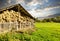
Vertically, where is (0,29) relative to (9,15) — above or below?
below

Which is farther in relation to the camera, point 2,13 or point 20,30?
point 20,30

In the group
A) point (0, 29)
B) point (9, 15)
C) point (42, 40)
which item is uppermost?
point (9, 15)

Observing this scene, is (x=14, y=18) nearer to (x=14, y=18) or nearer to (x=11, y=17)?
(x=14, y=18)

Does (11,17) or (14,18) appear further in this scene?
(14,18)

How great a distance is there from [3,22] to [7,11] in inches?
72.8

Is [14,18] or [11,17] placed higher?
[11,17]

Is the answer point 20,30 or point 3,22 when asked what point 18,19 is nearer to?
point 20,30

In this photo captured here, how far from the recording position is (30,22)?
25.2 m

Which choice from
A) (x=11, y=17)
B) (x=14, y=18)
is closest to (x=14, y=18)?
(x=14, y=18)

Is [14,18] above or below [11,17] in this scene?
below

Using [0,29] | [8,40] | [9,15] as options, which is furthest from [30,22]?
[8,40]

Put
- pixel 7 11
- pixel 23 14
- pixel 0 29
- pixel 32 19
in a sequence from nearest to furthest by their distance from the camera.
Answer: pixel 0 29, pixel 7 11, pixel 23 14, pixel 32 19

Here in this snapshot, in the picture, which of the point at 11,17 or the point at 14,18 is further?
the point at 14,18

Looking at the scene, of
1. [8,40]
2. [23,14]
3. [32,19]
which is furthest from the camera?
[32,19]
